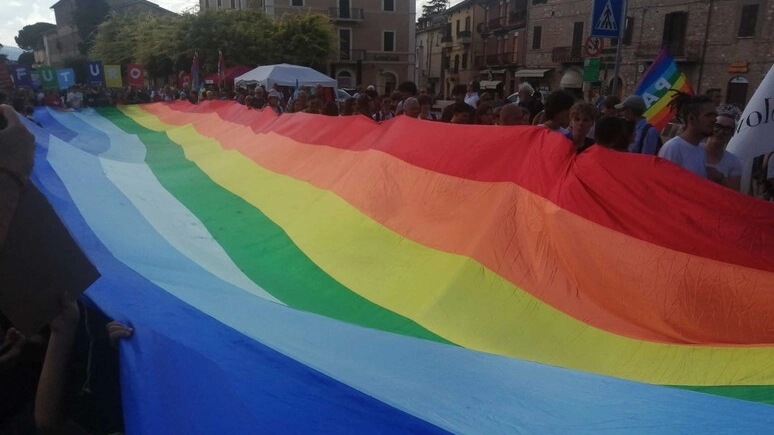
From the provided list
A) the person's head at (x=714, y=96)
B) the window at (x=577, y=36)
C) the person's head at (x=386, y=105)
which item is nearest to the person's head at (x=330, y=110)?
the person's head at (x=386, y=105)

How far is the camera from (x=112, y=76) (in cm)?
1867

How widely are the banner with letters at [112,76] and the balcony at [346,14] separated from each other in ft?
92.5

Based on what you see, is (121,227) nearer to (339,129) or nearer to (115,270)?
(115,270)

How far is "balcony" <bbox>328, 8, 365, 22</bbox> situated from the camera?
4462 cm

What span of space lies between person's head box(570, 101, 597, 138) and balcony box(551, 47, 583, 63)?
103ft

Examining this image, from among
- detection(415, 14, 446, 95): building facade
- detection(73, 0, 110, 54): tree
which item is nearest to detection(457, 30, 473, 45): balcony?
detection(415, 14, 446, 95): building facade

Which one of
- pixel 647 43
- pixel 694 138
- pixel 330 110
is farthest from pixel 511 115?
pixel 647 43

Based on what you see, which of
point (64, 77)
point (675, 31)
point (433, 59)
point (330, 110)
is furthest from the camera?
point (433, 59)

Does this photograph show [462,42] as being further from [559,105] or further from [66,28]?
[66,28]

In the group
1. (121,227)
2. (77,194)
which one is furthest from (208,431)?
(77,194)

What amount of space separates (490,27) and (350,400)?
46.8m

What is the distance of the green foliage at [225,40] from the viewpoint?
28969 millimetres

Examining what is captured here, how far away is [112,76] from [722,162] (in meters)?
19.0

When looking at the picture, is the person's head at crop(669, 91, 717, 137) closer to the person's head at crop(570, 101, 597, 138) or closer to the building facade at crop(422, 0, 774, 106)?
the person's head at crop(570, 101, 597, 138)
